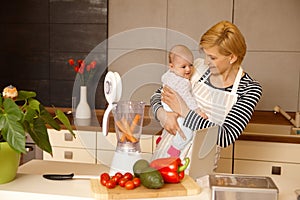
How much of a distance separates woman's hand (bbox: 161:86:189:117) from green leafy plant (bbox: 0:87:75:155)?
33cm

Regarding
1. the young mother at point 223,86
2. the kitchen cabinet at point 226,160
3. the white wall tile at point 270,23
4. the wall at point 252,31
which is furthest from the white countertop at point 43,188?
the white wall tile at point 270,23

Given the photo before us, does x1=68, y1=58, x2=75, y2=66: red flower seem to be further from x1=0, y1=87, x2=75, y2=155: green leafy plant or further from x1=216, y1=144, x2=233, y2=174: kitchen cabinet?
x1=0, y1=87, x2=75, y2=155: green leafy plant

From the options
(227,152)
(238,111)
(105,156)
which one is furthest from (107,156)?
(227,152)

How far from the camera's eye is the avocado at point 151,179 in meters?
1.14

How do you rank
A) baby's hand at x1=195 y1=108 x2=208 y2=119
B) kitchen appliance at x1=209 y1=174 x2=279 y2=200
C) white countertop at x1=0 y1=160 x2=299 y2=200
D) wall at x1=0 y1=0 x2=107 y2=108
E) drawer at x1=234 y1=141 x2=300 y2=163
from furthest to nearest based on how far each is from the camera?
wall at x1=0 y1=0 x2=107 y2=108 < drawer at x1=234 y1=141 x2=300 y2=163 < baby's hand at x1=195 y1=108 x2=208 y2=119 < white countertop at x1=0 y1=160 x2=299 y2=200 < kitchen appliance at x1=209 y1=174 x2=279 y2=200

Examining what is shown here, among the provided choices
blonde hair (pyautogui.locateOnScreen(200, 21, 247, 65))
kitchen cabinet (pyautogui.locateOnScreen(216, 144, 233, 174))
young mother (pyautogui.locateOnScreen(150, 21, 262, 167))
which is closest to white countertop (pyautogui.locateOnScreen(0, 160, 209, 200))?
young mother (pyautogui.locateOnScreen(150, 21, 262, 167))

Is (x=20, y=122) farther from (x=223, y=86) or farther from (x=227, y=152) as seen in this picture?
(x=227, y=152)

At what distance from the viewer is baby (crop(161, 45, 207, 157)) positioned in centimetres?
123

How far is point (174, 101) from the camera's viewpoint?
138 centimetres

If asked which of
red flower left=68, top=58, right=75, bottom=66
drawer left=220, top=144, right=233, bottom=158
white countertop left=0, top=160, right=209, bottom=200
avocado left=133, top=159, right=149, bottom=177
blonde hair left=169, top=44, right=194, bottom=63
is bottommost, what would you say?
drawer left=220, top=144, right=233, bottom=158

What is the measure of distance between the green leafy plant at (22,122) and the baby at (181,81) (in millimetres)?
352

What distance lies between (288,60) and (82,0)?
1424 mm

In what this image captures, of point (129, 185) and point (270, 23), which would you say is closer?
point (129, 185)

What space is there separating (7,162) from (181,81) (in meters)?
0.58
